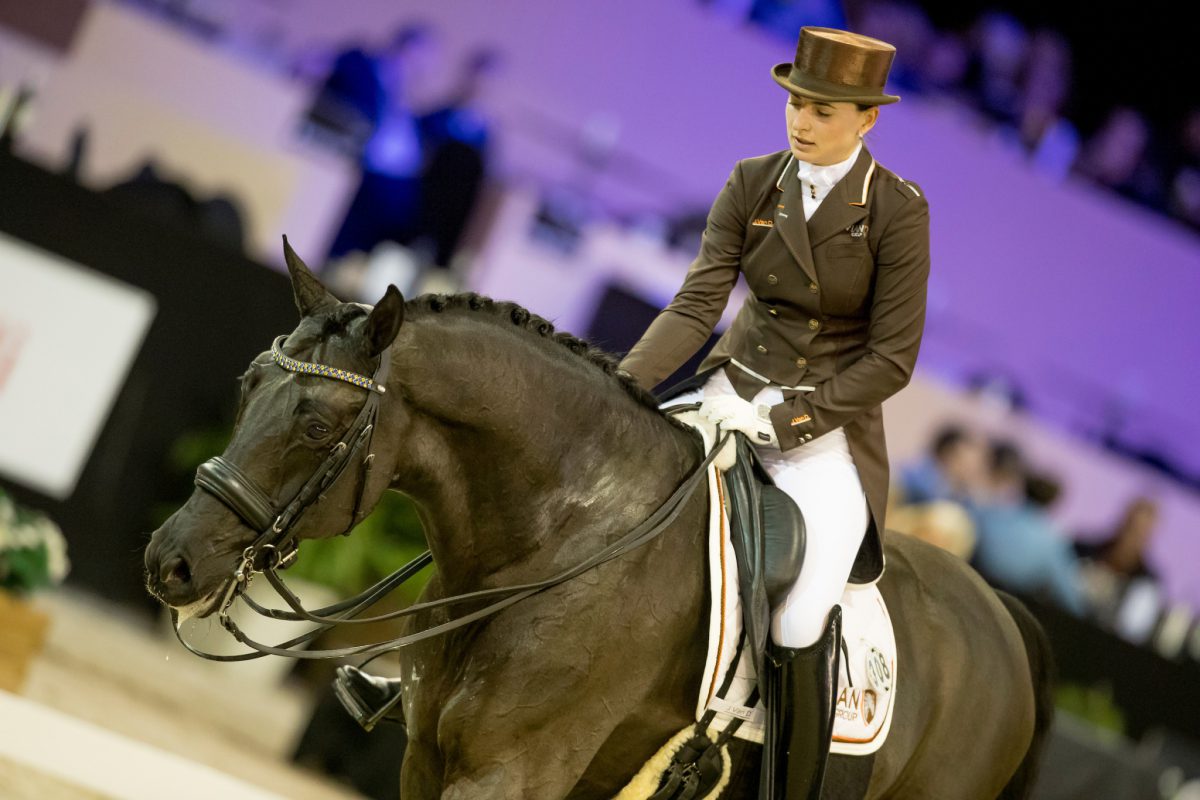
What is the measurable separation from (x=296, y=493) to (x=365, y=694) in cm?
86

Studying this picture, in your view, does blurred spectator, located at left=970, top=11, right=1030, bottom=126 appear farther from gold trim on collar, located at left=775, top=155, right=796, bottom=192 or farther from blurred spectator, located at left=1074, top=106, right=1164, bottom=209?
gold trim on collar, located at left=775, top=155, right=796, bottom=192

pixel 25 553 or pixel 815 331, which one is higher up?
pixel 815 331

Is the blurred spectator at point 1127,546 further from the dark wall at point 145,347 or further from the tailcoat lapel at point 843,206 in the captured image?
the tailcoat lapel at point 843,206

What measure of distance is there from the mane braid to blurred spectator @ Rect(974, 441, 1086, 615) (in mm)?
4898

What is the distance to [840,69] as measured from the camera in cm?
303

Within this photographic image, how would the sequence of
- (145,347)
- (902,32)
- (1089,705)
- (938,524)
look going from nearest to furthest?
(145,347) < (938,524) < (1089,705) < (902,32)

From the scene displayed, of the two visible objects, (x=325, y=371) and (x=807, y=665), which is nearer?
(x=325, y=371)

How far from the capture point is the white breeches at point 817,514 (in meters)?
2.99

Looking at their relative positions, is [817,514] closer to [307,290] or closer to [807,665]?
[807,665]

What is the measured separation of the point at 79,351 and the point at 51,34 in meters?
1.78

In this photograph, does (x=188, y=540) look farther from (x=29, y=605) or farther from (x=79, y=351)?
(x=79, y=351)

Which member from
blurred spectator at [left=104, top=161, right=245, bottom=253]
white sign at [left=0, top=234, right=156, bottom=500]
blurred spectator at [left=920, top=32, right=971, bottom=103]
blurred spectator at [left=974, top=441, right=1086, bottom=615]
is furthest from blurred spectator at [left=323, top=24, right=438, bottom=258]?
blurred spectator at [left=974, top=441, right=1086, bottom=615]

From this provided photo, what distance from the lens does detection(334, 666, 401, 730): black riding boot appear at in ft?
10.3

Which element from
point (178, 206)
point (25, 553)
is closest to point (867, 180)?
point (25, 553)
